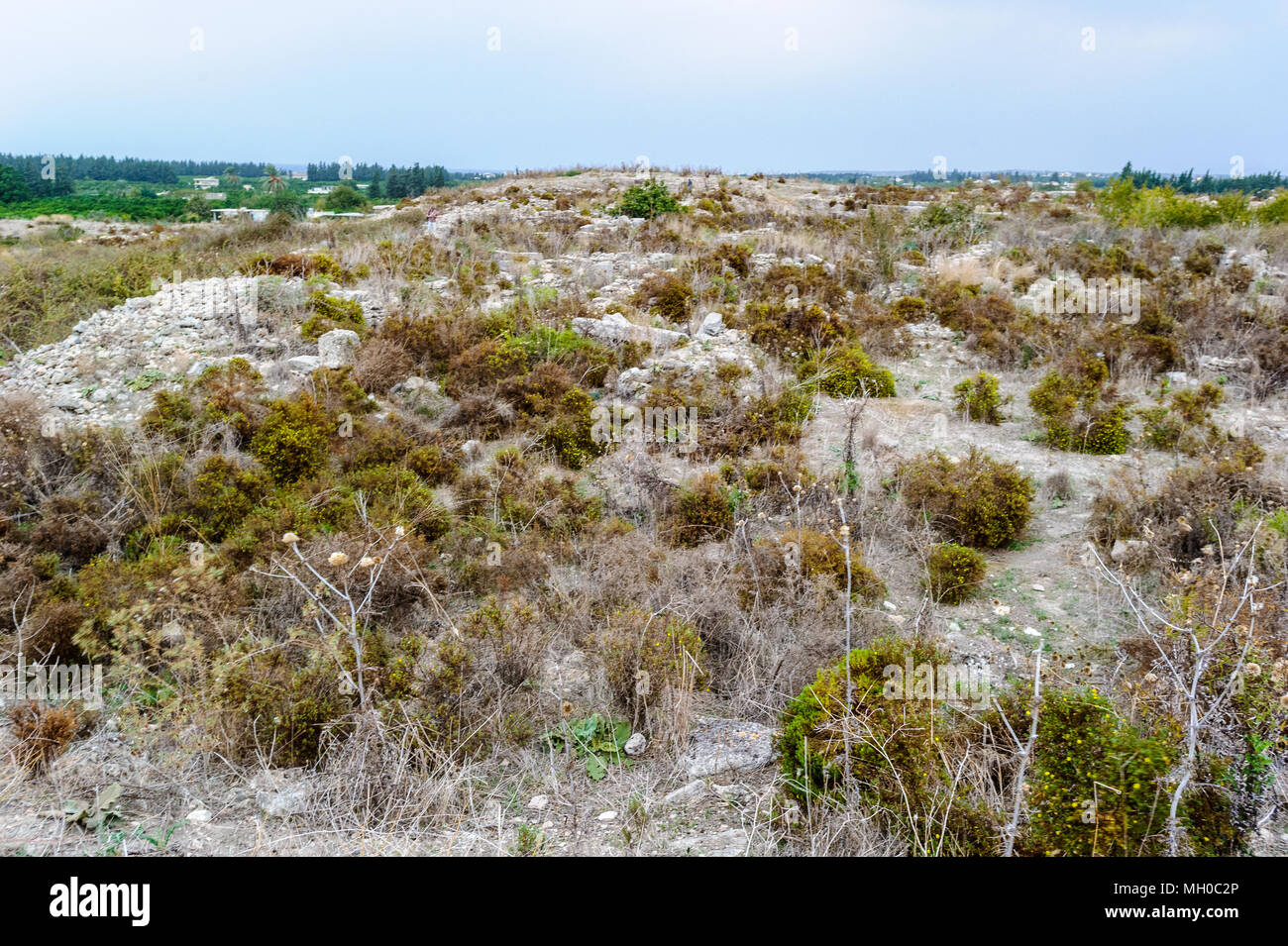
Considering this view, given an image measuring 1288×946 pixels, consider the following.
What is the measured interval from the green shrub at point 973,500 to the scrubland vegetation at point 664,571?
27 millimetres

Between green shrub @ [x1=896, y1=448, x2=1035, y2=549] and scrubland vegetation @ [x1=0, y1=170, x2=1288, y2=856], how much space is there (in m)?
0.03

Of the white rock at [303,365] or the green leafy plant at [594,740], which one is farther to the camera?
the white rock at [303,365]

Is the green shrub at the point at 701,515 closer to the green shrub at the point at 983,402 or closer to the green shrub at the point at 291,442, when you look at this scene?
the green shrub at the point at 291,442

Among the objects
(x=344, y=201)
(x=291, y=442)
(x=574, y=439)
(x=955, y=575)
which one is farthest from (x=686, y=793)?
(x=344, y=201)

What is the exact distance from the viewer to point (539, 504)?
201 inches

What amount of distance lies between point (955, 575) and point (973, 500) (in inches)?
35.1

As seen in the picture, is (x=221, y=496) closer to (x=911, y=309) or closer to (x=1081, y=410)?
(x=1081, y=410)

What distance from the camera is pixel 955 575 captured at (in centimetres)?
421

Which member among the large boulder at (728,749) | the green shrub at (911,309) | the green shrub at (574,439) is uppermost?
the green shrub at (911,309)

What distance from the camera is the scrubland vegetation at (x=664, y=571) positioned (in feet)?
8.00

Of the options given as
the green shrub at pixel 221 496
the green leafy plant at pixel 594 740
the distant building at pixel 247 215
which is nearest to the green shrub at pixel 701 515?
the green leafy plant at pixel 594 740

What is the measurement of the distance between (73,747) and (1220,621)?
199 inches
